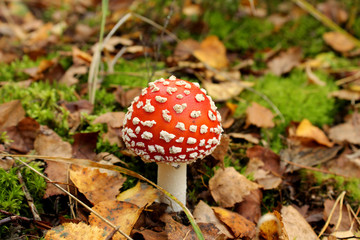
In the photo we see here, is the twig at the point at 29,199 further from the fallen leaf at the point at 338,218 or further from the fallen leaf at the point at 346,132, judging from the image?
the fallen leaf at the point at 346,132

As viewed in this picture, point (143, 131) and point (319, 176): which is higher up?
point (143, 131)

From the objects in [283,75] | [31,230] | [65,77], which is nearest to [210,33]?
[283,75]

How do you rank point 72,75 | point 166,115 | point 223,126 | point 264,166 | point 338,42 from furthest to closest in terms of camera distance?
point 338,42 < point 72,75 < point 223,126 < point 264,166 < point 166,115

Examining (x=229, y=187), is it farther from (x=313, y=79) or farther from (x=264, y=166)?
(x=313, y=79)

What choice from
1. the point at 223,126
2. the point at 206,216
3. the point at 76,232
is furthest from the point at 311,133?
the point at 76,232

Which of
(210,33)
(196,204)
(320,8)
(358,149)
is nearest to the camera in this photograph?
(196,204)

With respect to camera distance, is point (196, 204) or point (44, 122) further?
point (44, 122)

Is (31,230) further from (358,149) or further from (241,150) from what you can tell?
(358,149)

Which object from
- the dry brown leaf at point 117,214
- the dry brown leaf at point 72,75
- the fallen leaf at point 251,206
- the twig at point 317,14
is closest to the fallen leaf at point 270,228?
the fallen leaf at point 251,206
